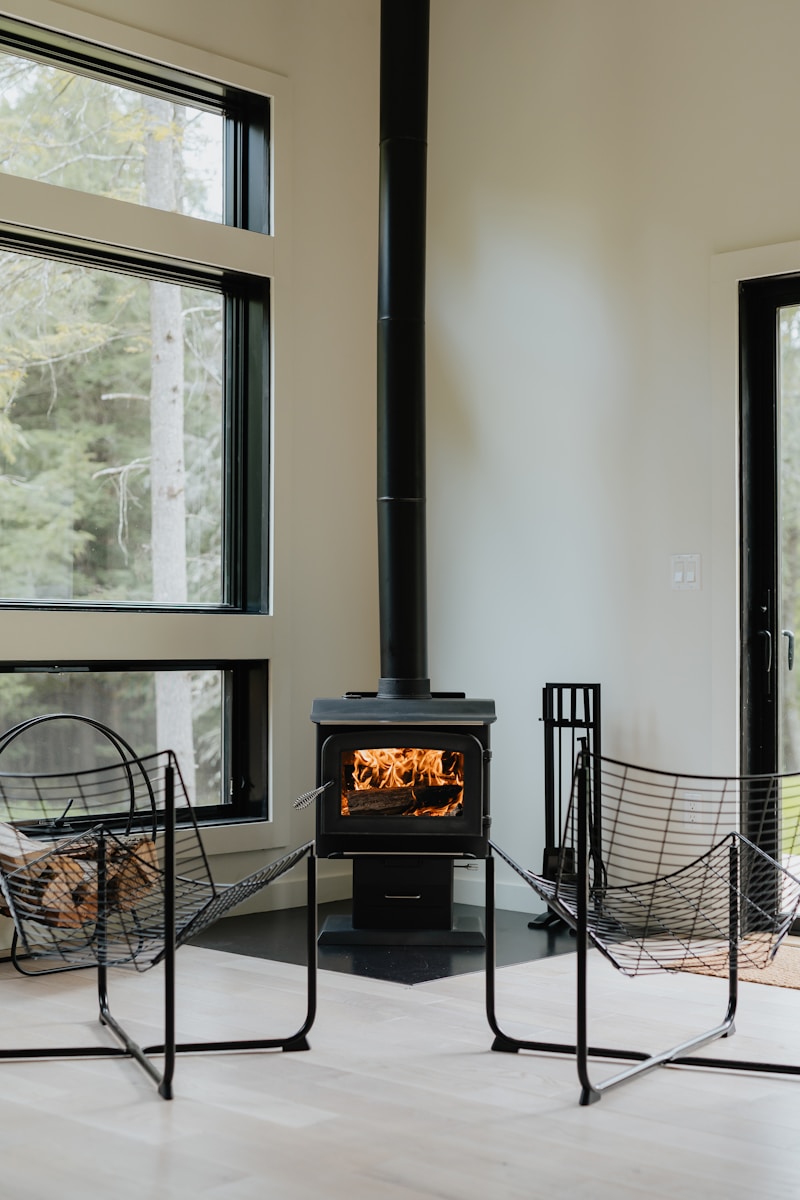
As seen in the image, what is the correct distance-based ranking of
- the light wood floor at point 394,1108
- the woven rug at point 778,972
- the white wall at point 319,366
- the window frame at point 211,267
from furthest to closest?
the white wall at point 319,366
the window frame at point 211,267
the woven rug at point 778,972
the light wood floor at point 394,1108

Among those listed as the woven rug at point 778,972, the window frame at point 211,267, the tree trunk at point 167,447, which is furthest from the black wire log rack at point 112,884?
the woven rug at point 778,972

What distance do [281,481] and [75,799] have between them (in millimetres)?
1454

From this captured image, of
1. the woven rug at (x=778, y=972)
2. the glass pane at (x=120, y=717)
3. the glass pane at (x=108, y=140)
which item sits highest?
the glass pane at (x=108, y=140)

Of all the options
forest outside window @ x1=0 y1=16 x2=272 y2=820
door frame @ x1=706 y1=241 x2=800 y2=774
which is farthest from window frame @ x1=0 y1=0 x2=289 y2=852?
door frame @ x1=706 y1=241 x2=800 y2=774

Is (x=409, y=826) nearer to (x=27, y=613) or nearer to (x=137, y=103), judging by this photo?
(x=27, y=613)

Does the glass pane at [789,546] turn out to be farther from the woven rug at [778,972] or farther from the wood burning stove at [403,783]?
the wood burning stove at [403,783]

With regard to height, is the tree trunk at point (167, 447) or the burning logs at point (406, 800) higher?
the tree trunk at point (167, 447)

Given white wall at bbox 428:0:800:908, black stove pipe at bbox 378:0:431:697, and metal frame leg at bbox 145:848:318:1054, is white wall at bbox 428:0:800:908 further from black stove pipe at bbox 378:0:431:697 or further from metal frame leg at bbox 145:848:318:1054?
metal frame leg at bbox 145:848:318:1054

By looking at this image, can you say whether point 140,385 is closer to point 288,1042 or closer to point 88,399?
point 88,399

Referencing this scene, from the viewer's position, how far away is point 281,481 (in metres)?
5.17

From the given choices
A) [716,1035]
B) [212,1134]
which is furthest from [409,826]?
[212,1134]

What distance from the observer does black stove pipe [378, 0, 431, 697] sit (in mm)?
4766

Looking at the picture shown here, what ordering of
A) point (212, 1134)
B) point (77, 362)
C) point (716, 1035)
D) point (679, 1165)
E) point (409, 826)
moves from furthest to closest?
point (77, 362) → point (409, 826) → point (716, 1035) → point (212, 1134) → point (679, 1165)

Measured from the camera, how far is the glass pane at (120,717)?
450 cm
